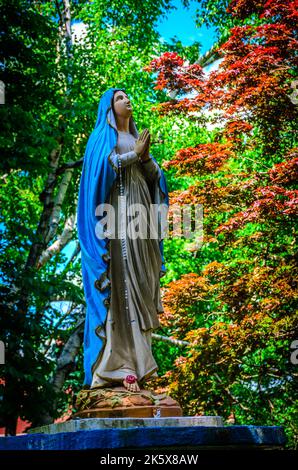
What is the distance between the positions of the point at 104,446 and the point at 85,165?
2992mm

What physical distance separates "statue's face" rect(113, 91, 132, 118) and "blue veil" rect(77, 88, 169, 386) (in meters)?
0.05

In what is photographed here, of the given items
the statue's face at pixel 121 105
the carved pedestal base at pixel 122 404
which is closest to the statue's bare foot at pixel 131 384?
the carved pedestal base at pixel 122 404

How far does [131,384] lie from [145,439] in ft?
4.08

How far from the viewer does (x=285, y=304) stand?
1085 cm

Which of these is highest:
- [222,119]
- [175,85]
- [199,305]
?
[175,85]

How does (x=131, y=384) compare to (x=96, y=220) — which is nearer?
(x=131, y=384)

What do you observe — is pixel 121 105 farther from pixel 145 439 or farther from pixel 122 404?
pixel 145 439

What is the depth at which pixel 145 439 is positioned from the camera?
4391 mm

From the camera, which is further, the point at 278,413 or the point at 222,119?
the point at 278,413

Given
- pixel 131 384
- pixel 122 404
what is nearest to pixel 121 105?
pixel 131 384

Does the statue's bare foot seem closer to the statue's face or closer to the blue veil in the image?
the blue veil

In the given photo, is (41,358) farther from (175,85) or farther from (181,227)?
(175,85)
